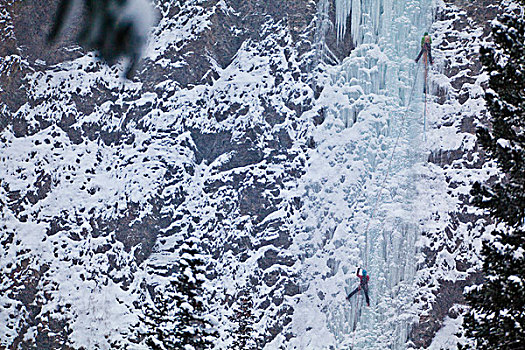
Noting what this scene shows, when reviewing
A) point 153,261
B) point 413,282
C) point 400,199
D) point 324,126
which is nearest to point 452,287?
point 413,282

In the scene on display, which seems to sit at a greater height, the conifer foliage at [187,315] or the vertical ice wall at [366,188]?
the conifer foliage at [187,315]

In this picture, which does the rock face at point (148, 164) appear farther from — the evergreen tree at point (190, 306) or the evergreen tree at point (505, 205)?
the evergreen tree at point (505, 205)

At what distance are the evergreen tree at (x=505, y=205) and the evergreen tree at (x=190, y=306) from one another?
2490mm

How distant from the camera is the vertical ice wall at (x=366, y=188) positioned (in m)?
25.1

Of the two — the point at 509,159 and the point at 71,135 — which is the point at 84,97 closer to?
the point at 71,135

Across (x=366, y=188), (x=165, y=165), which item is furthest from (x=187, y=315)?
(x=165, y=165)

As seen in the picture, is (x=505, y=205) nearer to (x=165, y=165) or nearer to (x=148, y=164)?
(x=165, y=165)

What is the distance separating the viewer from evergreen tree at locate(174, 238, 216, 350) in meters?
7.14

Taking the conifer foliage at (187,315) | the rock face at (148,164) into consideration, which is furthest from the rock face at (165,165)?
the conifer foliage at (187,315)

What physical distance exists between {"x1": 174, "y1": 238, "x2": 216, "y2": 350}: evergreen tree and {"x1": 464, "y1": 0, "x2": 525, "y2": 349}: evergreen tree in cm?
249

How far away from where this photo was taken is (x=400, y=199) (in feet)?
88.3

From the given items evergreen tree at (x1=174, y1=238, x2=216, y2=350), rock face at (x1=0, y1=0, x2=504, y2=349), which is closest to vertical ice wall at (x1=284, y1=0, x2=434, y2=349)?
rock face at (x1=0, y1=0, x2=504, y2=349)

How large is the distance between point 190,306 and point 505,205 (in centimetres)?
303

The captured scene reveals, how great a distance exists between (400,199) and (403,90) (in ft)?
14.4
